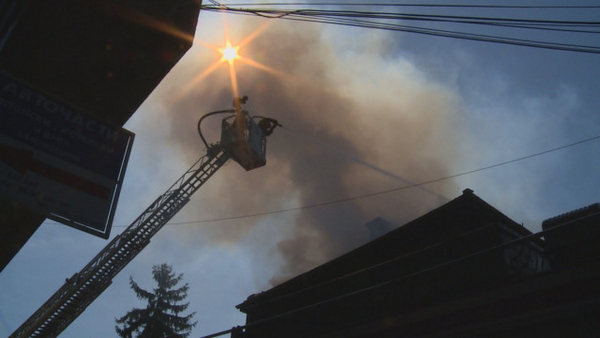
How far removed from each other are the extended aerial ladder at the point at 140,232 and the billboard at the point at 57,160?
58.5 feet

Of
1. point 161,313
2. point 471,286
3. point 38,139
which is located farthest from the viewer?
point 161,313

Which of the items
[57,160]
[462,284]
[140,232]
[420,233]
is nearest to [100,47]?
[57,160]

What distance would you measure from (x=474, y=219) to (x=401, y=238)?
2566 mm

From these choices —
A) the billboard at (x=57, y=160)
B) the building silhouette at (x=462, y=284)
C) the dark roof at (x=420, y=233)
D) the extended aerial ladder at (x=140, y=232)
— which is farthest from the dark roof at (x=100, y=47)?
the extended aerial ladder at (x=140, y=232)

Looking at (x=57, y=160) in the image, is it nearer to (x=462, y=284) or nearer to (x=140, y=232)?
(x=462, y=284)

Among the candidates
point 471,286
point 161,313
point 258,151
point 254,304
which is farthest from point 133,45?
point 161,313

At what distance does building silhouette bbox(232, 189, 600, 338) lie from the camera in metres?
8.19

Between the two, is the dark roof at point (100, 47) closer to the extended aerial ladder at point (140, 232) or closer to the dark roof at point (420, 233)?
the dark roof at point (420, 233)

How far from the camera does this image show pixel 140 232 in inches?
882

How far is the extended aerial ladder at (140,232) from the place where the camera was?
20.1 meters

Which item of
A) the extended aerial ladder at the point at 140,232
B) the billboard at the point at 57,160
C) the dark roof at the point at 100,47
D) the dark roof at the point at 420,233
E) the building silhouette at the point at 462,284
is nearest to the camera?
the billboard at the point at 57,160

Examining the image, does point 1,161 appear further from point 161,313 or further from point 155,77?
point 161,313

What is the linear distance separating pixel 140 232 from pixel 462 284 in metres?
16.7

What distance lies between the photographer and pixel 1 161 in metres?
3.75
